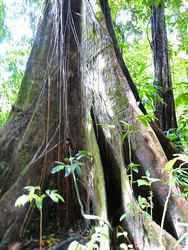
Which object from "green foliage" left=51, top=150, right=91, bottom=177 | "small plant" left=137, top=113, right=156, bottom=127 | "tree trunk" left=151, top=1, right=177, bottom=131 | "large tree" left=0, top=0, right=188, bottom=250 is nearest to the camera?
"green foliage" left=51, top=150, right=91, bottom=177

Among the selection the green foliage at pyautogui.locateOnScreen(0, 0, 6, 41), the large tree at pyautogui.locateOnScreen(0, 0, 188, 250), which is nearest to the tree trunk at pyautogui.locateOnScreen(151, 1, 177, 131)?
the large tree at pyautogui.locateOnScreen(0, 0, 188, 250)

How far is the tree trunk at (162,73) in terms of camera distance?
4.71 meters

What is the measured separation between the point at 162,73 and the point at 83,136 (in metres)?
2.72

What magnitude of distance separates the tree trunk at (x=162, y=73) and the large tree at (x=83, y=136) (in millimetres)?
2007

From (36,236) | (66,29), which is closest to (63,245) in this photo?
(36,236)

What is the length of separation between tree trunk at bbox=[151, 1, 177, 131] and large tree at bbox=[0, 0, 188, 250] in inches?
79.0

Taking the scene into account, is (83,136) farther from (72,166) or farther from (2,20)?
(2,20)

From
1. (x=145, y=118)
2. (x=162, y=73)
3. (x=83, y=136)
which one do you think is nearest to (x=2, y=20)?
(x=162, y=73)

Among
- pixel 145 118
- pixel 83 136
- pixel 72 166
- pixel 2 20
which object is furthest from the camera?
pixel 2 20

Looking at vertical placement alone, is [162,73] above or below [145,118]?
above

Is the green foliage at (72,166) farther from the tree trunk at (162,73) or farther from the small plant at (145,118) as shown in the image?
the tree trunk at (162,73)

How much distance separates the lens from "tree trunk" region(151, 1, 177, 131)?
15.5 ft

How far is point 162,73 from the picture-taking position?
16.1 ft

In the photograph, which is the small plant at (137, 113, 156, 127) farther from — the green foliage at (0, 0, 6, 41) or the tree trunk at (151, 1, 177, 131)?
the green foliage at (0, 0, 6, 41)
